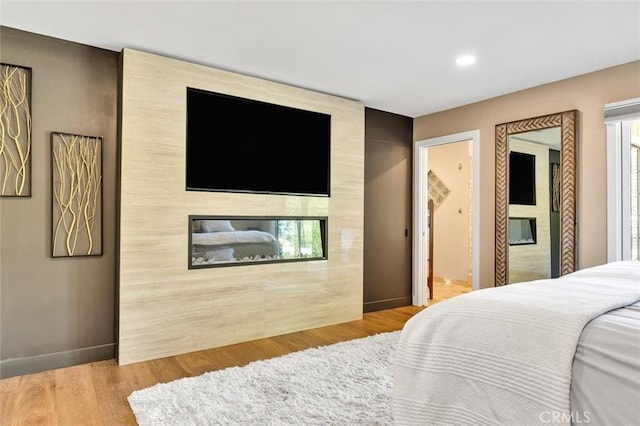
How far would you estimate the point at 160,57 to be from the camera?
116 inches

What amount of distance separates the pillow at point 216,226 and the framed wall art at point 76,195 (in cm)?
→ 77

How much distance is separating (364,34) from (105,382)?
9.62 ft

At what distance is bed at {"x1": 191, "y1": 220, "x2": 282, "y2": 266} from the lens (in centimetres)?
318

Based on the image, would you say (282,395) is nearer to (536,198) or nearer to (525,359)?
(525,359)

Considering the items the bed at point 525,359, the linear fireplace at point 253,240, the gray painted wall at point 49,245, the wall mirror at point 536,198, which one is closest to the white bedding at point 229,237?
the linear fireplace at point 253,240

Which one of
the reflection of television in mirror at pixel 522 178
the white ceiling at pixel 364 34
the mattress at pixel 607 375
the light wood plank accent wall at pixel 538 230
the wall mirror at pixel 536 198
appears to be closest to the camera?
the mattress at pixel 607 375

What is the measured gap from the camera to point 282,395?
2.24 metres

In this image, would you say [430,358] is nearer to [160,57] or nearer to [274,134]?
[274,134]

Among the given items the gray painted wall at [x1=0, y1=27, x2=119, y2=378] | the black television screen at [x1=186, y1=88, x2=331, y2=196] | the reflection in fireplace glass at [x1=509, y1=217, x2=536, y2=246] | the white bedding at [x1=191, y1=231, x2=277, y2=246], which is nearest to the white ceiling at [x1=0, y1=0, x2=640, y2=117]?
the gray painted wall at [x1=0, y1=27, x2=119, y2=378]

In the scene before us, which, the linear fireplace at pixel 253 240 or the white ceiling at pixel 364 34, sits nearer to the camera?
the white ceiling at pixel 364 34

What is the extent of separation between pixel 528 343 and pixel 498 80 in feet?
9.91

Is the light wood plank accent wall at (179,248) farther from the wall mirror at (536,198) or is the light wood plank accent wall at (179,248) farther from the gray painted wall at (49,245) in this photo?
the wall mirror at (536,198)

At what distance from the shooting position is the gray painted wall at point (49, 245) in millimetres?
2566

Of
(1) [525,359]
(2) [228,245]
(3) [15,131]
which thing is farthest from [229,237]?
(1) [525,359]
